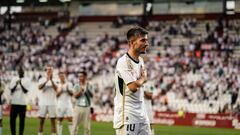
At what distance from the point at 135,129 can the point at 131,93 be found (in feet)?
1.74

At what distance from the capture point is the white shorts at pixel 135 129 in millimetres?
8617

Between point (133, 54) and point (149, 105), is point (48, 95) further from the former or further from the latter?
point (133, 54)

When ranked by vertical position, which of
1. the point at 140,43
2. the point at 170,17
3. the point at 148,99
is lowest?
the point at 148,99

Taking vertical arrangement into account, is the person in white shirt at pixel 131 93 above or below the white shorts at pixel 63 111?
above

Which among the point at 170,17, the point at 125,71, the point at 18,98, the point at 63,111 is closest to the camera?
the point at 125,71

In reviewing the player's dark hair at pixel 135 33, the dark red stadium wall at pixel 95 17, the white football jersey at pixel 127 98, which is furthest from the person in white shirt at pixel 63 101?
the dark red stadium wall at pixel 95 17

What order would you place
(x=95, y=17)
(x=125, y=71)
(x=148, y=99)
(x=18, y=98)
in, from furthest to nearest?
1. (x=95, y=17)
2. (x=18, y=98)
3. (x=148, y=99)
4. (x=125, y=71)

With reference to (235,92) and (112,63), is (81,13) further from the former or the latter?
(235,92)

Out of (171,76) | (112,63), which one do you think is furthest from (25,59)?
(171,76)

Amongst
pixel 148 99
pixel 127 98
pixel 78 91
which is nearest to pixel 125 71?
pixel 127 98

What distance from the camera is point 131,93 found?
8.64 m

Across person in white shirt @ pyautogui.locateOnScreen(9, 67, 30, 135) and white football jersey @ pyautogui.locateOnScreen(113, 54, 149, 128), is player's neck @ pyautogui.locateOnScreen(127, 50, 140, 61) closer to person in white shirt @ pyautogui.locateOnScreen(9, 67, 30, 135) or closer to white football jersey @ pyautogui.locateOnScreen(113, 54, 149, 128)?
white football jersey @ pyautogui.locateOnScreen(113, 54, 149, 128)

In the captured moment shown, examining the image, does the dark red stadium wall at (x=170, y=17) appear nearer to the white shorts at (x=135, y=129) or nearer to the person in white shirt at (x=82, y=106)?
the person in white shirt at (x=82, y=106)

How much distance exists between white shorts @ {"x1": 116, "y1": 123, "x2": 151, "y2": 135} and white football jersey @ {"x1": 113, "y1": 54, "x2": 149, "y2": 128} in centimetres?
6
